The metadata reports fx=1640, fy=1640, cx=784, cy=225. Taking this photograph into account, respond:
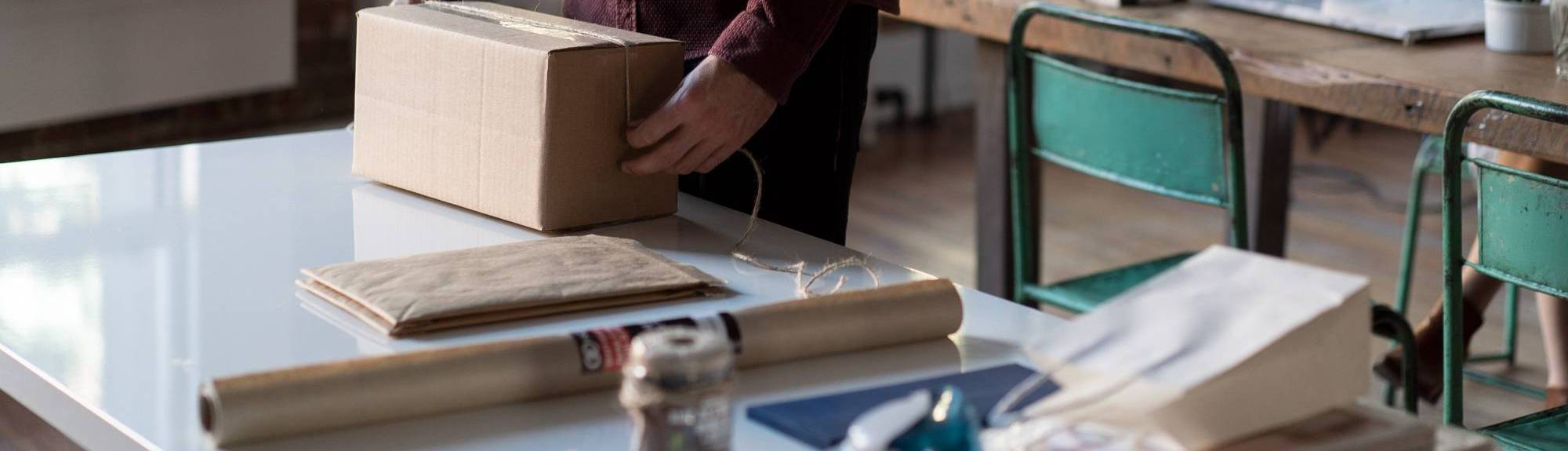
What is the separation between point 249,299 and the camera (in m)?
1.04

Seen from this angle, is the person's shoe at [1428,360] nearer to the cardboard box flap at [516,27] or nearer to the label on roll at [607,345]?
the cardboard box flap at [516,27]

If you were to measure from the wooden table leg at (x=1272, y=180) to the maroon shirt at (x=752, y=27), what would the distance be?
3.35 feet

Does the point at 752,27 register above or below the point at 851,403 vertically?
above

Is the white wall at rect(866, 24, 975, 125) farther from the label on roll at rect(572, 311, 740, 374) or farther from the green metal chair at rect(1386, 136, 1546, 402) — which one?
the label on roll at rect(572, 311, 740, 374)

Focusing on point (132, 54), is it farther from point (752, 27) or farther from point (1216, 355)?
point (1216, 355)

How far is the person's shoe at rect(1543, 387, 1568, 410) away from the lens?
7.42 feet

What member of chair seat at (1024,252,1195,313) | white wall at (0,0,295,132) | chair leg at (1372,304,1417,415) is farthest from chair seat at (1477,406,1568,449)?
white wall at (0,0,295,132)

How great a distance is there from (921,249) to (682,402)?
9.95 feet

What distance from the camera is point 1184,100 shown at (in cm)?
181

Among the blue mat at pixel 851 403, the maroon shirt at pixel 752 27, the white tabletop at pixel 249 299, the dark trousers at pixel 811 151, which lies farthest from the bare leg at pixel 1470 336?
the blue mat at pixel 851 403

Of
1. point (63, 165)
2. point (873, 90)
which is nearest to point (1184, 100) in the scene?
point (63, 165)

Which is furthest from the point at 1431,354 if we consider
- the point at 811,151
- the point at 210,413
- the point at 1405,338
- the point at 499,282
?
the point at 210,413

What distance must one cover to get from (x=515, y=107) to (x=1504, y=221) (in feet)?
2.92

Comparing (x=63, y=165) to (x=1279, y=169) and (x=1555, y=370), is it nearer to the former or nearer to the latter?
(x=1279, y=169)
